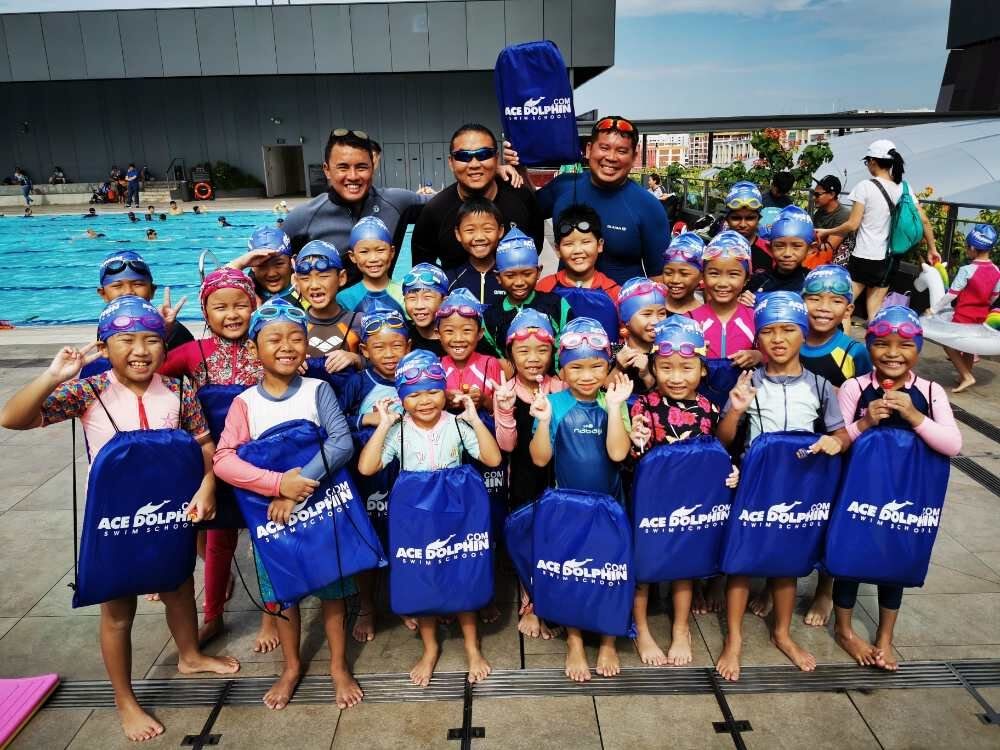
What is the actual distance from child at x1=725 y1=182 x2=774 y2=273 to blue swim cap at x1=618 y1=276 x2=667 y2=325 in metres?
1.88

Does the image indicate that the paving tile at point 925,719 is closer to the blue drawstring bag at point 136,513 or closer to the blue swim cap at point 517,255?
the blue swim cap at point 517,255

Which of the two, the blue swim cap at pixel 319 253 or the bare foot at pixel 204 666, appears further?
the blue swim cap at pixel 319 253

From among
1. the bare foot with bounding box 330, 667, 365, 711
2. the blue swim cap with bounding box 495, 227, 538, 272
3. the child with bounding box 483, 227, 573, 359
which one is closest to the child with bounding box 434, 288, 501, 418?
the child with bounding box 483, 227, 573, 359

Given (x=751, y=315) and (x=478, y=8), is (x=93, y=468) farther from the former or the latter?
(x=478, y=8)

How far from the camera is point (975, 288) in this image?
760 centimetres

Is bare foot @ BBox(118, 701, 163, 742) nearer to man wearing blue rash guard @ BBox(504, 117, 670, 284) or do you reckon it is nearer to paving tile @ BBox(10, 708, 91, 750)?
paving tile @ BBox(10, 708, 91, 750)

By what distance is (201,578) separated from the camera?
470cm

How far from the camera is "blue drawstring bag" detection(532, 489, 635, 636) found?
129 inches

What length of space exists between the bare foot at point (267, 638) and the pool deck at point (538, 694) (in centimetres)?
7

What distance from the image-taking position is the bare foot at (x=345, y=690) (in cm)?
345

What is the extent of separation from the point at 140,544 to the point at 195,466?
0.41 metres

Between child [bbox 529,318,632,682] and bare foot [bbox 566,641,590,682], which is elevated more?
child [bbox 529,318,632,682]

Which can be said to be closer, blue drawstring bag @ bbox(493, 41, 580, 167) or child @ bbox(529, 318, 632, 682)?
child @ bbox(529, 318, 632, 682)

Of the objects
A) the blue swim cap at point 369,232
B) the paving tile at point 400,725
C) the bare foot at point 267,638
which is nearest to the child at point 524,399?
the paving tile at point 400,725
